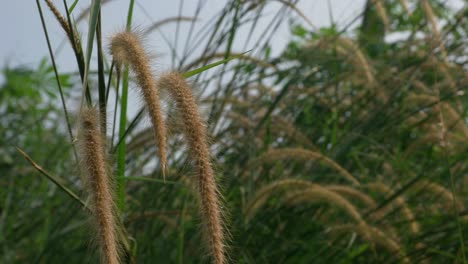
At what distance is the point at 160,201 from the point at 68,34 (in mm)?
1483

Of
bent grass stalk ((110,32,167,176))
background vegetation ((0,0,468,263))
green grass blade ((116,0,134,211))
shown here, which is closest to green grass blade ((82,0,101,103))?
bent grass stalk ((110,32,167,176))

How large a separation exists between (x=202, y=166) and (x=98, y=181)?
0.59ft

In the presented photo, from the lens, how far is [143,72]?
1.16 metres

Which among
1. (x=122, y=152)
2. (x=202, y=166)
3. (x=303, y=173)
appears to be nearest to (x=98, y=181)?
(x=202, y=166)

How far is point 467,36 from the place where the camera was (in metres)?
3.31

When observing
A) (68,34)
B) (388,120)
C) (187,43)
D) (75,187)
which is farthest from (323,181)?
(68,34)

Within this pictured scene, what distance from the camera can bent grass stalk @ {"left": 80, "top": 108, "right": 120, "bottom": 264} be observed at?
1041mm

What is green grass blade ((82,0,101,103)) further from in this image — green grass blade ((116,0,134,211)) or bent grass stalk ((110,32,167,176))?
green grass blade ((116,0,134,211))

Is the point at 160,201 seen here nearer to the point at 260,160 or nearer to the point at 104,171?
the point at 260,160

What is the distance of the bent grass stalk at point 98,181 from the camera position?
1.04 metres

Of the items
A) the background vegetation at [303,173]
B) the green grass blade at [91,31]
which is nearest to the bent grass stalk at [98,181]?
the green grass blade at [91,31]

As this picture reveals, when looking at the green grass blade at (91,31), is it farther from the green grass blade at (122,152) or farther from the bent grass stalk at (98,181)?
the green grass blade at (122,152)

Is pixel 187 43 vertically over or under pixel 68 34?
over

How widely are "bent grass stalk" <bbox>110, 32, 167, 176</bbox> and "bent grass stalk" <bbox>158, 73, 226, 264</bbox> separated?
4cm
